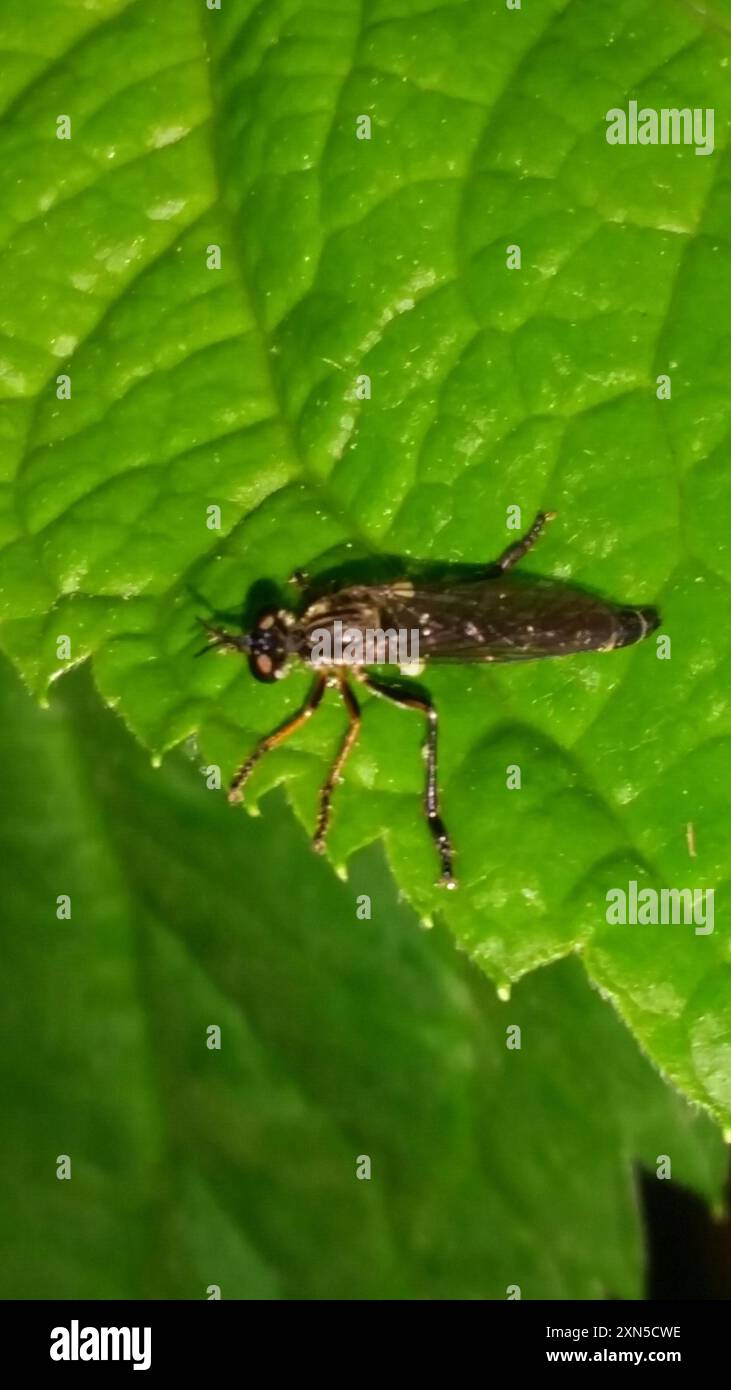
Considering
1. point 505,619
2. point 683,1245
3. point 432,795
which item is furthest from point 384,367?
point 683,1245

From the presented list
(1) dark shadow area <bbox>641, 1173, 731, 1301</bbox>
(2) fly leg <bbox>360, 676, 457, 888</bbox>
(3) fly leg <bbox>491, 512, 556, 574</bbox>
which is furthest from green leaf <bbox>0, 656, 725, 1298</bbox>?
(3) fly leg <bbox>491, 512, 556, 574</bbox>

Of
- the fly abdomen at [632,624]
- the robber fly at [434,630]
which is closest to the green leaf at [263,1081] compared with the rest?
the robber fly at [434,630]

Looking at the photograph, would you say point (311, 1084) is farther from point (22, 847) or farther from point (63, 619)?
point (63, 619)

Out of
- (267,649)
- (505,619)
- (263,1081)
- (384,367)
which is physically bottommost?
(263,1081)

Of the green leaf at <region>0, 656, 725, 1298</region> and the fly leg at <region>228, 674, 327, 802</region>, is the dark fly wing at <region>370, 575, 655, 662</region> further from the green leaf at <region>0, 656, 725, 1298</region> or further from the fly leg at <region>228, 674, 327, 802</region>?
the green leaf at <region>0, 656, 725, 1298</region>

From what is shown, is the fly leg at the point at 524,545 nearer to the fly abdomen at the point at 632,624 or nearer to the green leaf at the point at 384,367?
the green leaf at the point at 384,367

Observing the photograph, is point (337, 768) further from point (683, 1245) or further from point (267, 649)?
point (683, 1245)

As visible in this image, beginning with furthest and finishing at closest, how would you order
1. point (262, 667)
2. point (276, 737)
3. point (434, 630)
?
point (434, 630) → point (262, 667) → point (276, 737)
